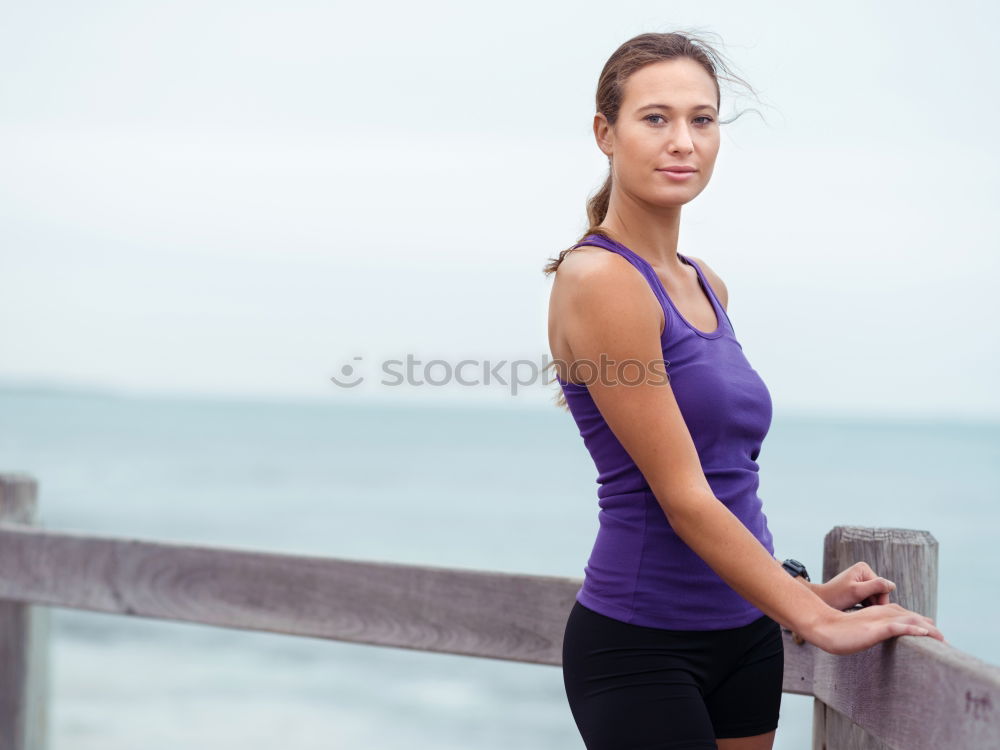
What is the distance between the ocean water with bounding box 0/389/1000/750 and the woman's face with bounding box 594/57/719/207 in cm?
172

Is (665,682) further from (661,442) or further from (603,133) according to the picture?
(603,133)

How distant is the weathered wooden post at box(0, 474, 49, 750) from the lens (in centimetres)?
254

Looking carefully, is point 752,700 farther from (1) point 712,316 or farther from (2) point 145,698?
(2) point 145,698

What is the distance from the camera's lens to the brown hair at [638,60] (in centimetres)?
152

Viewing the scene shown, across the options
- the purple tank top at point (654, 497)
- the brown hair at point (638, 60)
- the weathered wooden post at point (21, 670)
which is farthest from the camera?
the weathered wooden post at point (21, 670)

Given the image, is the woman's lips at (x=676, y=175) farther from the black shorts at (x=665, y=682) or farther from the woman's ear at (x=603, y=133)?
the black shorts at (x=665, y=682)

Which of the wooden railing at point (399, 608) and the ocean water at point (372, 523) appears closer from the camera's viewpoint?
the wooden railing at point (399, 608)

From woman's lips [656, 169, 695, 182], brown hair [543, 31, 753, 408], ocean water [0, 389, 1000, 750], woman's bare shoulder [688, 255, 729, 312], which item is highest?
brown hair [543, 31, 753, 408]

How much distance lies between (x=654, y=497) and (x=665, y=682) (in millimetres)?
246

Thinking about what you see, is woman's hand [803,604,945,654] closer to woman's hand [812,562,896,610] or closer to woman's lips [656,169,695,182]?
woman's hand [812,562,896,610]

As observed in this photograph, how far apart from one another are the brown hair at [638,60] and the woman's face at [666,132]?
1 cm

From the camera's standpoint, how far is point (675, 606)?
55.6 inches

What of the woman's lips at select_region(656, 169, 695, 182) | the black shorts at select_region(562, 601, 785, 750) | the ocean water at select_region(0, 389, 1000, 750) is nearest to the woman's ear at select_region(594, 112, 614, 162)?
the woman's lips at select_region(656, 169, 695, 182)

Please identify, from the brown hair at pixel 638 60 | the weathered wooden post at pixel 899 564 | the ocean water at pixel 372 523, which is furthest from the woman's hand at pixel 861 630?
→ the ocean water at pixel 372 523
